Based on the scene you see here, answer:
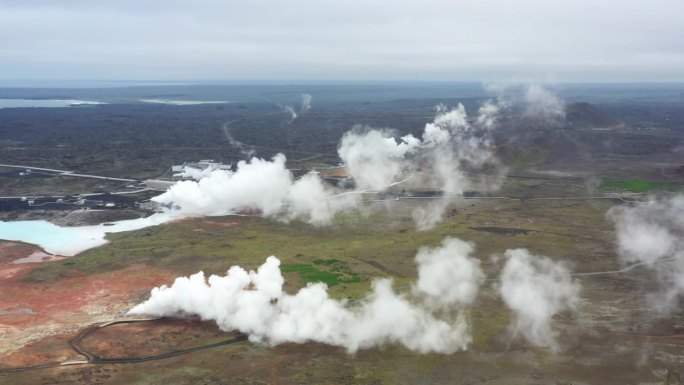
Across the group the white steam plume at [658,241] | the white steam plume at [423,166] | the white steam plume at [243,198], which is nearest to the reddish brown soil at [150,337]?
the white steam plume at [243,198]

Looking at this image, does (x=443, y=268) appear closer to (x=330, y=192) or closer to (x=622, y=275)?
(x=622, y=275)

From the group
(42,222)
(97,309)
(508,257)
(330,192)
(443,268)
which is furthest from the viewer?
(330,192)

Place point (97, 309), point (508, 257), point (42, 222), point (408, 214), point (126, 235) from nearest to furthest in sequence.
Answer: point (97, 309), point (508, 257), point (126, 235), point (42, 222), point (408, 214)

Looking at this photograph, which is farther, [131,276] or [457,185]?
[457,185]

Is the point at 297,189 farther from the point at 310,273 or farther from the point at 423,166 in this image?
the point at 423,166

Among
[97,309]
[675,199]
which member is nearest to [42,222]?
[97,309]

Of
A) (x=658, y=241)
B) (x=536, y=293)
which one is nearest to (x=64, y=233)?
(x=536, y=293)
